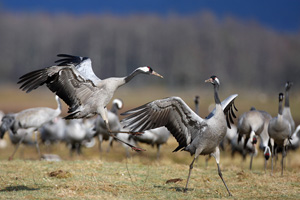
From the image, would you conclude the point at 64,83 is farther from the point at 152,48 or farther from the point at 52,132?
the point at 152,48

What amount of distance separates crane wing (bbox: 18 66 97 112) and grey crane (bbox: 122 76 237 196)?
93cm

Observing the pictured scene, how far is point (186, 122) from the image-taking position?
7168mm

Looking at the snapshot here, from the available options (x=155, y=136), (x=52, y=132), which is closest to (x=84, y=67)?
(x=155, y=136)

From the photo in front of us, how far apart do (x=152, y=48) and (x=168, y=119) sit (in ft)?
176

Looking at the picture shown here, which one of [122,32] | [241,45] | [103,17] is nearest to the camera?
[122,32]

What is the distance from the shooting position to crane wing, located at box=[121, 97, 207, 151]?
704cm

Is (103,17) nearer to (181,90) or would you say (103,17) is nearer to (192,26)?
(192,26)

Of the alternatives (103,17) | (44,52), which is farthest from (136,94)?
(103,17)

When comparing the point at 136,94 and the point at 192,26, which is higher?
the point at 192,26

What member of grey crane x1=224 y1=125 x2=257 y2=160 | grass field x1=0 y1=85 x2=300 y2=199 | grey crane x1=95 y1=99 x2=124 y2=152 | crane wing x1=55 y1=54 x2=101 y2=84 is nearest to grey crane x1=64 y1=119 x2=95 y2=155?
grey crane x1=95 y1=99 x2=124 y2=152

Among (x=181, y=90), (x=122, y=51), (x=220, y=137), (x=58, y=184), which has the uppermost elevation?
(x=122, y=51)

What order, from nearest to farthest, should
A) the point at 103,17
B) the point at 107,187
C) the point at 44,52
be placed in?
the point at 107,187
the point at 44,52
the point at 103,17

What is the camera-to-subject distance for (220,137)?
7.03m

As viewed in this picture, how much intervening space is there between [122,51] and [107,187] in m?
52.5
